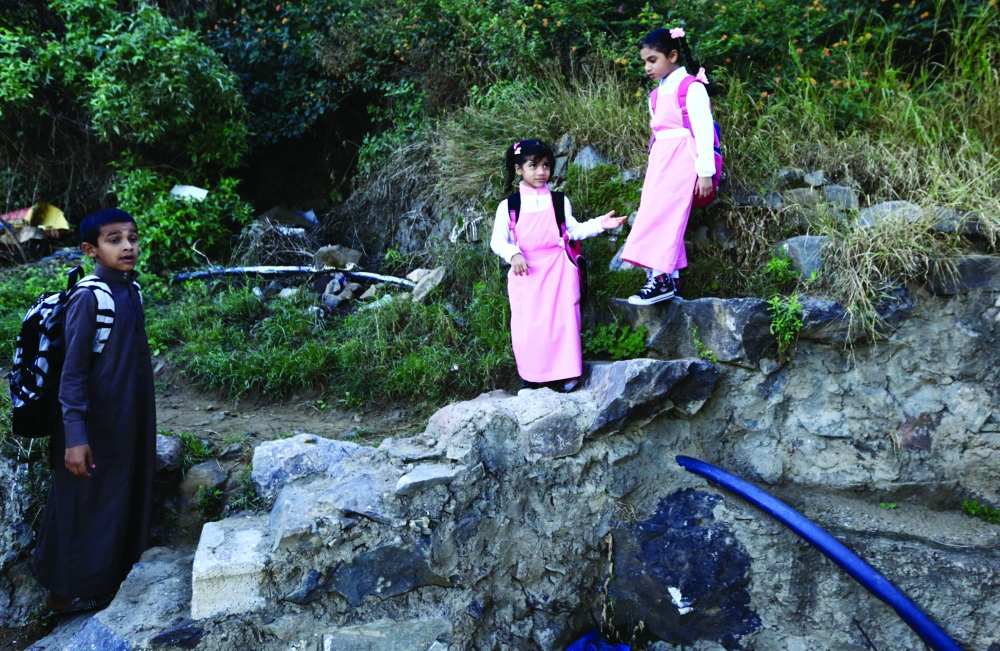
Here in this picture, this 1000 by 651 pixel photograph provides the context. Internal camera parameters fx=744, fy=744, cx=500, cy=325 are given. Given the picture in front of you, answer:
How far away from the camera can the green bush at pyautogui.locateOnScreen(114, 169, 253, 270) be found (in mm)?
6223

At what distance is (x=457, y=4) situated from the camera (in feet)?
20.7

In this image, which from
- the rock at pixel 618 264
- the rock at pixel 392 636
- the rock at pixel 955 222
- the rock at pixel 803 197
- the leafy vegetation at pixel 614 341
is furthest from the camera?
the rock at pixel 618 264

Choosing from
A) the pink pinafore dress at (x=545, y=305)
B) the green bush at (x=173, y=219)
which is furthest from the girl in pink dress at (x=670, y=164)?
the green bush at (x=173, y=219)

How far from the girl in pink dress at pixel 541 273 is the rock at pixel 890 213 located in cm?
133

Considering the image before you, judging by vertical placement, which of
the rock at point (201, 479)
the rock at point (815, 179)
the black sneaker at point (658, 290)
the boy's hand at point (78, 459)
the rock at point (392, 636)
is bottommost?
the rock at point (392, 636)

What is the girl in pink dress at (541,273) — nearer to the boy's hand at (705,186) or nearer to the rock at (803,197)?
the boy's hand at (705,186)

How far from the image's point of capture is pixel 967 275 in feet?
12.2

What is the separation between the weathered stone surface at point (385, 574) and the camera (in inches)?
132

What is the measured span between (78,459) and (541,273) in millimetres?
2354

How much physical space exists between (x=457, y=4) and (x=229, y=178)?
2.53 m

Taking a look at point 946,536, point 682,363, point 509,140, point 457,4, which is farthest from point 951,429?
point 457,4

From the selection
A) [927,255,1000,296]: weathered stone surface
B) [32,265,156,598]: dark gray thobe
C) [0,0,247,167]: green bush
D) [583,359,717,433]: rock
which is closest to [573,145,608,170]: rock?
[583,359,717,433]: rock

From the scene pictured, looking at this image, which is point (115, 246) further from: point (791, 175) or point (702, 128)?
point (791, 175)

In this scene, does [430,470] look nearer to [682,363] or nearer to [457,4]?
[682,363]
